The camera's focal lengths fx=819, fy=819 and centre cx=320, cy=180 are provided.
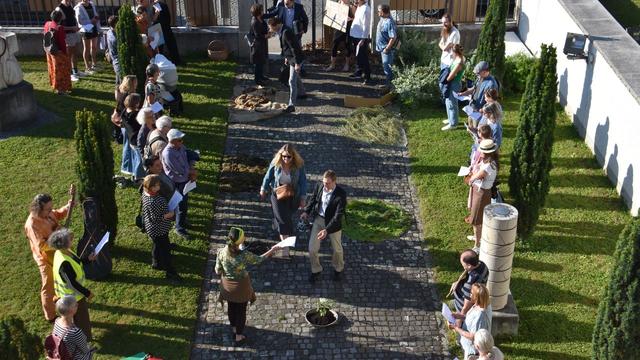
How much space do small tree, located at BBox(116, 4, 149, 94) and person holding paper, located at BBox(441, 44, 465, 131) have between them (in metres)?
5.45

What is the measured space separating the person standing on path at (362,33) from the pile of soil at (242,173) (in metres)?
3.98

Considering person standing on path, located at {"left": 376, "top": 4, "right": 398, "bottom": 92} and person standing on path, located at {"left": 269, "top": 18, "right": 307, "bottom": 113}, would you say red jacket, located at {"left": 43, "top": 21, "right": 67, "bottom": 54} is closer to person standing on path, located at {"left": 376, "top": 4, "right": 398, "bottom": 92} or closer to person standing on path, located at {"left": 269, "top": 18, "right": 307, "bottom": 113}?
person standing on path, located at {"left": 269, "top": 18, "right": 307, "bottom": 113}

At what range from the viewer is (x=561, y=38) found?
51.9 feet

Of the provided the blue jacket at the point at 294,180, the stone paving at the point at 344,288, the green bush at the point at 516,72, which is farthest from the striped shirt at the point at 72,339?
the green bush at the point at 516,72

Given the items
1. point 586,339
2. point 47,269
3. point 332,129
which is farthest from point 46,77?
point 586,339

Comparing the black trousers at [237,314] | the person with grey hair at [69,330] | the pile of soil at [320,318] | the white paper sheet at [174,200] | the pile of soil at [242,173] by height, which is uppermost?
the white paper sheet at [174,200]

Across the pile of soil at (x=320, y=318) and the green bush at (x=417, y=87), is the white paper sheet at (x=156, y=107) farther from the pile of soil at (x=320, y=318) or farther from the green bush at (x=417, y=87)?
the green bush at (x=417, y=87)

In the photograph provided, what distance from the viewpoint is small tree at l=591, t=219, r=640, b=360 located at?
802cm

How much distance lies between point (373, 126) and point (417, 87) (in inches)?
55.1

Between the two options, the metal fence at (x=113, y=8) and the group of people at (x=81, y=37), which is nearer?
the group of people at (x=81, y=37)

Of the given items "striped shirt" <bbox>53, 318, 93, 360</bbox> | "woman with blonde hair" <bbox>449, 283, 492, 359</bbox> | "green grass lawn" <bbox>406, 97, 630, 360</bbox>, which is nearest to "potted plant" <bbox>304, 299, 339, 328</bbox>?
"green grass lawn" <bbox>406, 97, 630, 360</bbox>

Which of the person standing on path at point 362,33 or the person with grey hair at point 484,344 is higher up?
the person standing on path at point 362,33

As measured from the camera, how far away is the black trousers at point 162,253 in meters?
10.5

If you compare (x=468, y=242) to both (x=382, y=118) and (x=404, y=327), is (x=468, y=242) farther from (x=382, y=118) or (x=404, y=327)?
(x=382, y=118)
